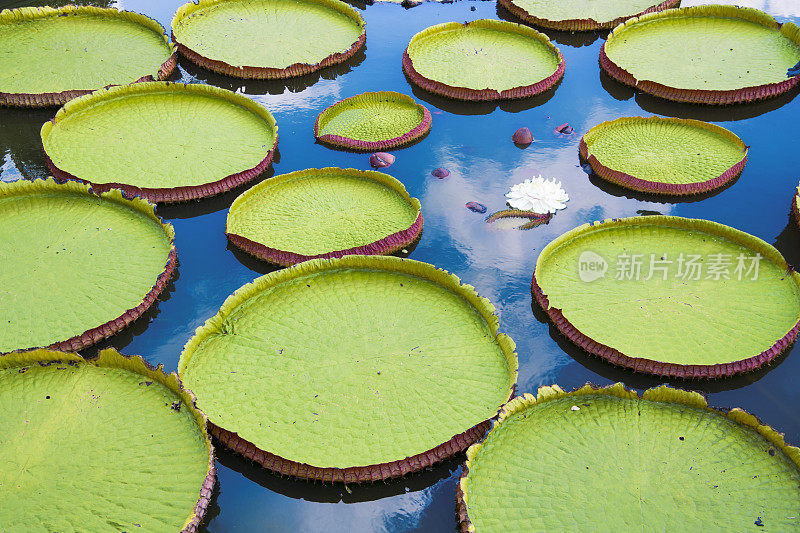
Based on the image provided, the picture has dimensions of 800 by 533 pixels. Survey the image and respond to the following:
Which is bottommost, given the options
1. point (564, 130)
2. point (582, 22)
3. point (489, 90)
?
point (564, 130)

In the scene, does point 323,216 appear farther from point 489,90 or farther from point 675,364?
point 675,364

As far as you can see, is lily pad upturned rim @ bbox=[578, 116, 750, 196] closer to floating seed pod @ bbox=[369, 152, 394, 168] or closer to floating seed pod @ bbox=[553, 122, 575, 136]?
floating seed pod @ bbox=[553, 122, 575, 136]

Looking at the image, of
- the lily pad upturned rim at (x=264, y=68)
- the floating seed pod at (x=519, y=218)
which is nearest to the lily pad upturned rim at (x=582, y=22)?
the lily pad upturned rim at (x=264, y=68)

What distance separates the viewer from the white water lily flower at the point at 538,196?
4.07 metres

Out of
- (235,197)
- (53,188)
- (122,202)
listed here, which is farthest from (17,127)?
(235,197)

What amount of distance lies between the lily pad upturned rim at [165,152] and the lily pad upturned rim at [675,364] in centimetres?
203

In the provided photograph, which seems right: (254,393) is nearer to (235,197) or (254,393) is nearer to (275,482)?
(275,482)

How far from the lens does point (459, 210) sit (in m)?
4.12

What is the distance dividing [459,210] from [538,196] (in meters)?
0.51

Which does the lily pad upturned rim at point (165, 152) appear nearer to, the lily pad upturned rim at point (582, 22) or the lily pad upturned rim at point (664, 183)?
the lily pad upturned rim at point (664, 183)

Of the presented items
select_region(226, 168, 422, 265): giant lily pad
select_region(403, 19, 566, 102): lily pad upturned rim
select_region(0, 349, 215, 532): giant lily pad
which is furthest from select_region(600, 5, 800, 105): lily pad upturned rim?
select_region(0, 349, 215, 532): giant lily pad

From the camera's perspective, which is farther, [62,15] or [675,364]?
[62,15]

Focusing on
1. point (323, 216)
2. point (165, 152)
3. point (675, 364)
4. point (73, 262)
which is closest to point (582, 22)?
point (323, 216)

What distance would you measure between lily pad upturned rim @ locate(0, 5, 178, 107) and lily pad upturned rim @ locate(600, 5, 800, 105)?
3.68 metres
